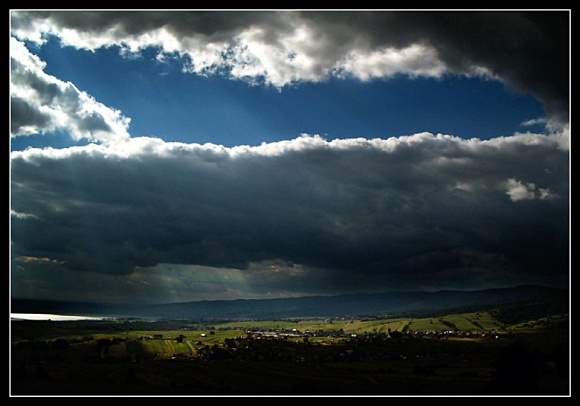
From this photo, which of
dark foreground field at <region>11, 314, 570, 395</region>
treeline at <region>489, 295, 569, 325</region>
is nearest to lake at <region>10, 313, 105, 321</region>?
dark foreground field at <region>11, 314, 570, 395</region>

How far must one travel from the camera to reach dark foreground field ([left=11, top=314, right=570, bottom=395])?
3659 centimetres

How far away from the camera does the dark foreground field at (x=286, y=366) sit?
36594mm

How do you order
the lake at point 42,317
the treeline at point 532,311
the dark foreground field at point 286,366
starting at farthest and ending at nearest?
the treeline at point 532,311, the lake at point 42,317, the dark foreground field at point 286,366

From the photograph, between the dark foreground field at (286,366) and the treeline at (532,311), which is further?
the treeline at (532,311)

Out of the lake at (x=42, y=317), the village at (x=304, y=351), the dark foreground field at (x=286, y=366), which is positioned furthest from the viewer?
the lake at (x=42, y=317)

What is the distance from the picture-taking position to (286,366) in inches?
1973

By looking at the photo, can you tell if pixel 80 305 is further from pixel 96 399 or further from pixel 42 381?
pixel 96 399

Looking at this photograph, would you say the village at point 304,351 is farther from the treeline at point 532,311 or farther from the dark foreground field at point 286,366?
the treeline at point 532,311

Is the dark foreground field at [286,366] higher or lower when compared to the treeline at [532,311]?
higher

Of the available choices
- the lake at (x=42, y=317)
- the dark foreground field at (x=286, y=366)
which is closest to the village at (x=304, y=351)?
the dark foreground field at (x=286, y=366)

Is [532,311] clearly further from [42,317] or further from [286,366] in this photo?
[42,317]
